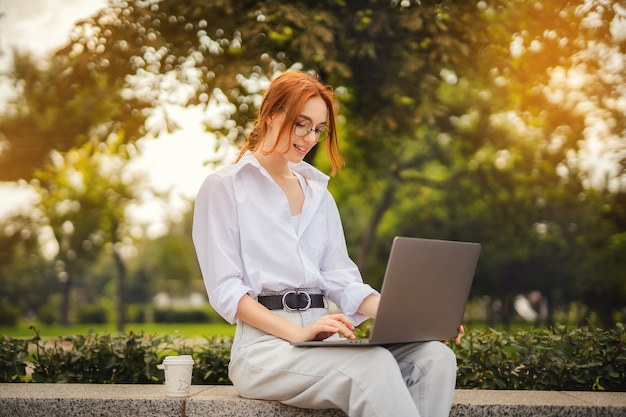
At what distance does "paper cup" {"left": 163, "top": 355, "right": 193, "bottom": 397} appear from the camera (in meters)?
2.91

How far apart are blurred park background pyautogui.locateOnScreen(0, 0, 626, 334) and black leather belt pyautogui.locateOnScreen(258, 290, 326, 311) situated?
2.58 m

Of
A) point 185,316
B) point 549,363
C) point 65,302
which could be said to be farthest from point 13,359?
point 185,316

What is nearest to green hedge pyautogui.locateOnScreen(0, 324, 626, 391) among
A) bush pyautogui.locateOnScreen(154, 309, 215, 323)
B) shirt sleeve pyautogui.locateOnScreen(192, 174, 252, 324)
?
shirt sleeve pyautogui.locateOnScreen(192, 174, 252, 324)

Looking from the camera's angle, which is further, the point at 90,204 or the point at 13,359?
the point at 90,204

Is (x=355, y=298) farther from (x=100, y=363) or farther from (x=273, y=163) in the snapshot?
(x=100, y=363)

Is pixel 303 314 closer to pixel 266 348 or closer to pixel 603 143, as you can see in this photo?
pixel 266 348

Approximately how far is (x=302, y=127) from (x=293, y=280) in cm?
60

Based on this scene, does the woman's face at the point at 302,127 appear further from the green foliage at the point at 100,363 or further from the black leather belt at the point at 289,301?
the green foliage at the point at 100,363

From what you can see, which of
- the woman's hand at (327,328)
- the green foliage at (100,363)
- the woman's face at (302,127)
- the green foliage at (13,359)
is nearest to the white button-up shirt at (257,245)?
the woman's face at (302,127)

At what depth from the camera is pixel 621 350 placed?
379 centimetres

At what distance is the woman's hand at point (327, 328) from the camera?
236 cm

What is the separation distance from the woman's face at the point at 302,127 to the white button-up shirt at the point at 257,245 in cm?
14

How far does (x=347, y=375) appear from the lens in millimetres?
2285

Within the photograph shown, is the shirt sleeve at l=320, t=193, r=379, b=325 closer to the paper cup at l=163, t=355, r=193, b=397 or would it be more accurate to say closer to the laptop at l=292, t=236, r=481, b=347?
the laptop at l=292, t=236, r=481, b=347
